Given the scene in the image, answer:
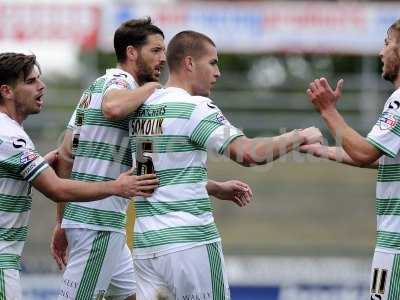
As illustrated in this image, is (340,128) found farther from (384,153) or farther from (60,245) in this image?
(60,245)

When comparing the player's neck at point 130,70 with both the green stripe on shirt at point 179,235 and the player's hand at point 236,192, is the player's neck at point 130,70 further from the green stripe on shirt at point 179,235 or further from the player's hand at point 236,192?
the green stripe on shirt at point 179,235

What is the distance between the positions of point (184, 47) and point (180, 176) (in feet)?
3.07

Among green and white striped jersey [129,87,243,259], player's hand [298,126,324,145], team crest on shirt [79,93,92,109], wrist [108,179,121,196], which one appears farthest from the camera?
team crest on shirt [79,93,92,109]

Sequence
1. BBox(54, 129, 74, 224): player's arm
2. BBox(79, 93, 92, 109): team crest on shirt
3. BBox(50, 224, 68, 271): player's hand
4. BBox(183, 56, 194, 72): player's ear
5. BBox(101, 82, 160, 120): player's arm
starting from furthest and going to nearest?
BBox(50, 224, 68, 271): player's hand → BBox(54, 129, 74, 224): player's arm → BBox(79, 93, 92, 109): team crest on shirt → BBox(183, 56, 194, 72): player's ear → BBox(101, 82, 160, 120): player's arm

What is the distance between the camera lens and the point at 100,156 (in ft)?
23.7

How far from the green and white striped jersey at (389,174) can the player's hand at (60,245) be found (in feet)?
8.24

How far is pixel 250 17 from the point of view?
68.4 ft

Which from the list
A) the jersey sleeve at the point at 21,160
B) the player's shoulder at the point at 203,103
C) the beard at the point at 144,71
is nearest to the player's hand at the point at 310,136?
the player's shoulder at the point at 203,103

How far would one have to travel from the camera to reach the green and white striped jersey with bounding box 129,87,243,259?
653 cm

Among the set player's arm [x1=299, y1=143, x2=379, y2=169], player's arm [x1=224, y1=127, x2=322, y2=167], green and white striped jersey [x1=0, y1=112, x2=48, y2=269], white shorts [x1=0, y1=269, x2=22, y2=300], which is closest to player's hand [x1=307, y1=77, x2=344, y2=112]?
player's arm [x1=224, y1=127, x2=322, y2=167]

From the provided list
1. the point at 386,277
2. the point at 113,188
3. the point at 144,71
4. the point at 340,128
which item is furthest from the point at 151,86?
the point at 386,277

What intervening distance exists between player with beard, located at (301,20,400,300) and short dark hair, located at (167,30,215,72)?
3.04 feet

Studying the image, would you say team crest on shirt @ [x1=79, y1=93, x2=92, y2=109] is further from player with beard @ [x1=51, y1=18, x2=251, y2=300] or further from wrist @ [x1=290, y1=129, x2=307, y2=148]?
wrist @ [x1=290, y1=129, x2=307, y2=148]

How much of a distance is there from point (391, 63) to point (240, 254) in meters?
9.49
